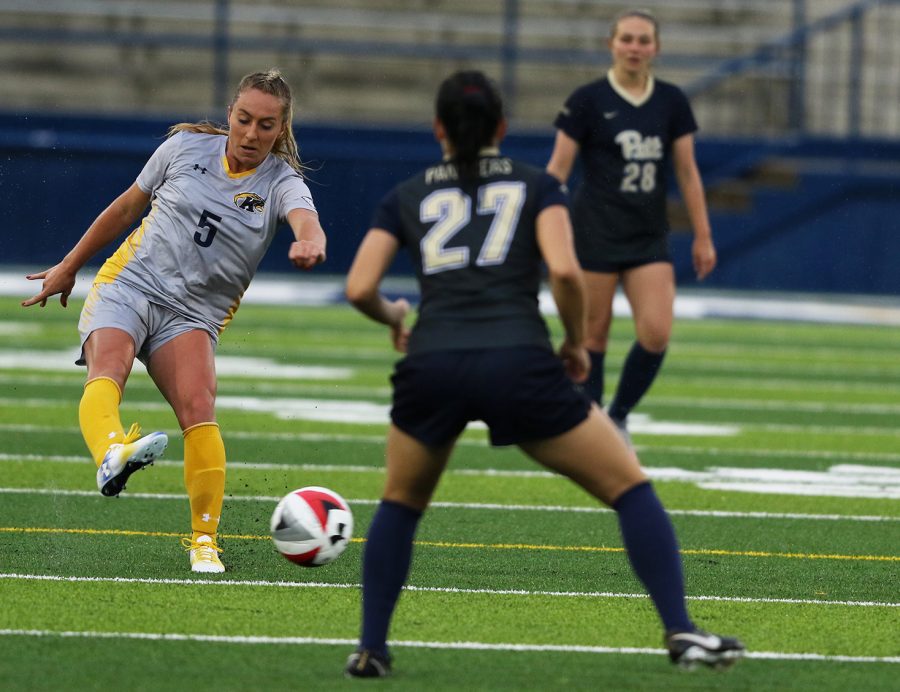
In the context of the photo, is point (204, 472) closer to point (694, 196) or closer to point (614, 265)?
point (614, 265)

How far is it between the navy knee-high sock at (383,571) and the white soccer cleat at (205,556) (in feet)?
5.44

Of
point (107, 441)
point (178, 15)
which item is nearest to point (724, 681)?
point (107, 441)

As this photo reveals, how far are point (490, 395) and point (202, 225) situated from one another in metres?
2.07

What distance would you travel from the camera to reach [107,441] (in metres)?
5.50

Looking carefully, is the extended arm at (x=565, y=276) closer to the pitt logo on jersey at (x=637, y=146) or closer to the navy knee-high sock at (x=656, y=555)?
the navy knee-high sock at (x=656, y=555)

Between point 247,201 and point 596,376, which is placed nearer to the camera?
point 247,201

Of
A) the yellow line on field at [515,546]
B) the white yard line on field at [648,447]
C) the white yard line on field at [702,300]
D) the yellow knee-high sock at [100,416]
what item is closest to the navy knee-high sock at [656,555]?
the yellow knee-high sock at [100,416]

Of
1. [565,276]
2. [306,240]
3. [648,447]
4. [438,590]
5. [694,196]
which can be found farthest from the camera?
[648,447]

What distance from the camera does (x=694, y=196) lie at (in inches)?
318

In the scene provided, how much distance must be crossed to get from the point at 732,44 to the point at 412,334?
23151mm

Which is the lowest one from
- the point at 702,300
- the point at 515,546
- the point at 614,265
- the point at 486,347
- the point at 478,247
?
the point at 702,300

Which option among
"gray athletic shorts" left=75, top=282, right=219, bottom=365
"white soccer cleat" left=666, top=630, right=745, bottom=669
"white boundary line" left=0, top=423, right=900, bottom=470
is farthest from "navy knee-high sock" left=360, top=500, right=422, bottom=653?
"white boundary line" left=0, top=423, right=900, bottom=470

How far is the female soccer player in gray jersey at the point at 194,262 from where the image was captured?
19.2ft

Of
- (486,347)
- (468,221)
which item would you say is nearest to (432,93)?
(468,221)
